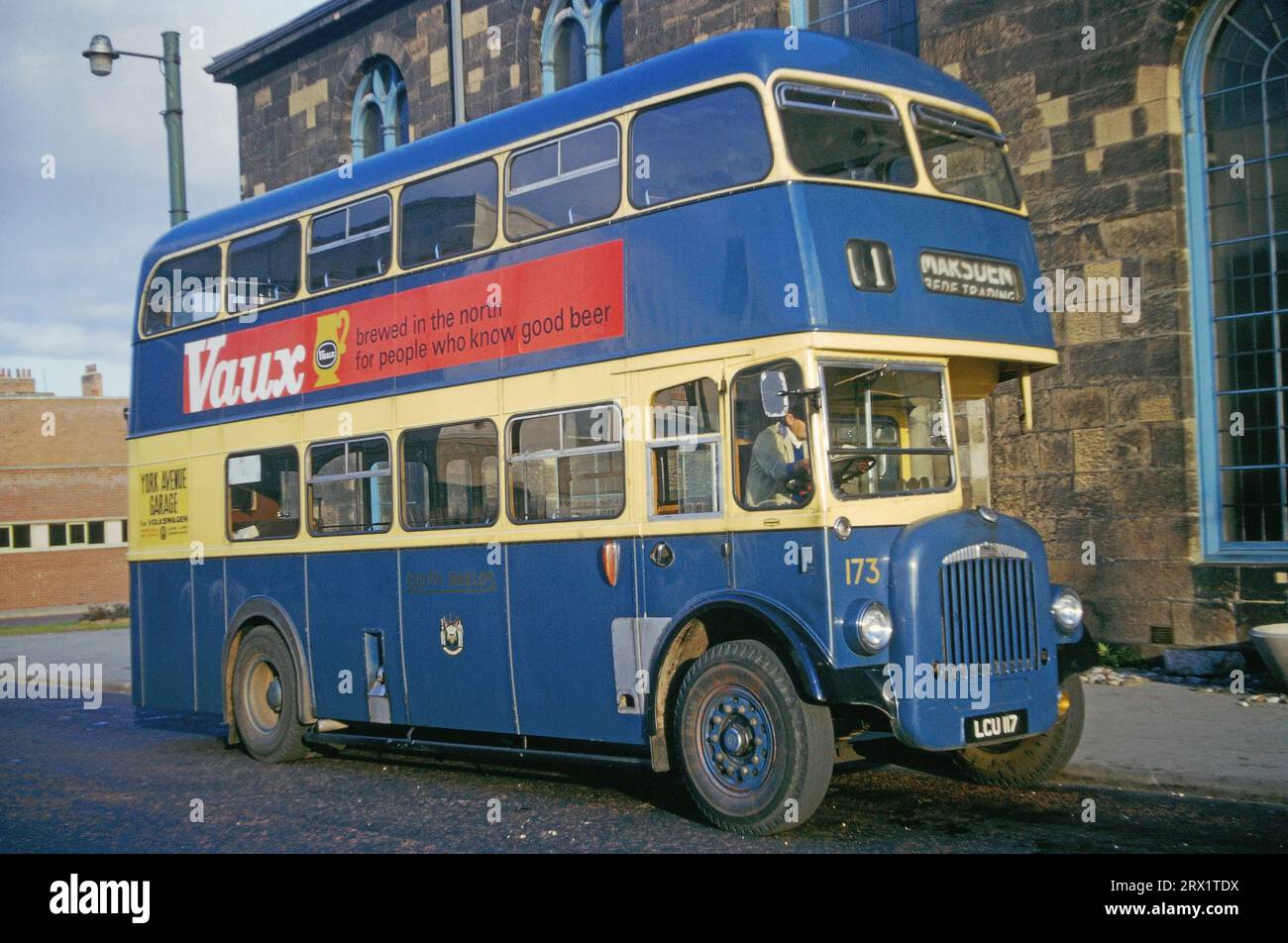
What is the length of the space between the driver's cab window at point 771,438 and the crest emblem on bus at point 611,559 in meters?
1.11

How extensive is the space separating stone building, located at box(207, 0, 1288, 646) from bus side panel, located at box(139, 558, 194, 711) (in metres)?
7.76

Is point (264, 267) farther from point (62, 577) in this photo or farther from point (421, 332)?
point (62, 577)

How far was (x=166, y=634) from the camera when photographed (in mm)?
13125

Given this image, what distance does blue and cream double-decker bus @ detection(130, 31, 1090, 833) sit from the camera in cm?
766

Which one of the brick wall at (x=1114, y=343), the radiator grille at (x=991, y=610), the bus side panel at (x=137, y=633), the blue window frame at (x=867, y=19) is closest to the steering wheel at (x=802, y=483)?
the radiator grille at (x=991, y=610)

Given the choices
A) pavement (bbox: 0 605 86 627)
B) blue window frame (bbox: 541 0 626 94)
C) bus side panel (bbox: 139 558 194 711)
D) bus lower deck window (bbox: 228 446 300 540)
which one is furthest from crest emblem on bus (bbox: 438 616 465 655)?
pavement (bbox: 0 605 86 627)

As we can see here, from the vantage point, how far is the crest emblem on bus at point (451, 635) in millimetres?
10031

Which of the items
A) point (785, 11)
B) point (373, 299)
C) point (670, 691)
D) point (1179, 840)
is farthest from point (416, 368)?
point (785, 11)

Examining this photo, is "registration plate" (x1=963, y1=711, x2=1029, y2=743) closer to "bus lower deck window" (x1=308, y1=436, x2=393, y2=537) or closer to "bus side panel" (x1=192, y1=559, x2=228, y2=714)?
"bus lower deck window" (x1=308, y1=436, x2=393, y2=537)

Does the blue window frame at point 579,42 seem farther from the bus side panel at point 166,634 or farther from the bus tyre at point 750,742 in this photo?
the bus tyre at point 750,742

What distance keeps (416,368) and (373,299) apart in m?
0.80

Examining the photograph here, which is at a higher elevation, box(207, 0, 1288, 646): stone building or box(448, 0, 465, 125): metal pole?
box(448, 0, 465, 125): metal pole

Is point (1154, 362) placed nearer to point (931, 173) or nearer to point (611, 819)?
point (931, 173)

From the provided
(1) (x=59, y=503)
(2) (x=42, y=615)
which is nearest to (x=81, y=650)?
(2) (x=42, y=615)
